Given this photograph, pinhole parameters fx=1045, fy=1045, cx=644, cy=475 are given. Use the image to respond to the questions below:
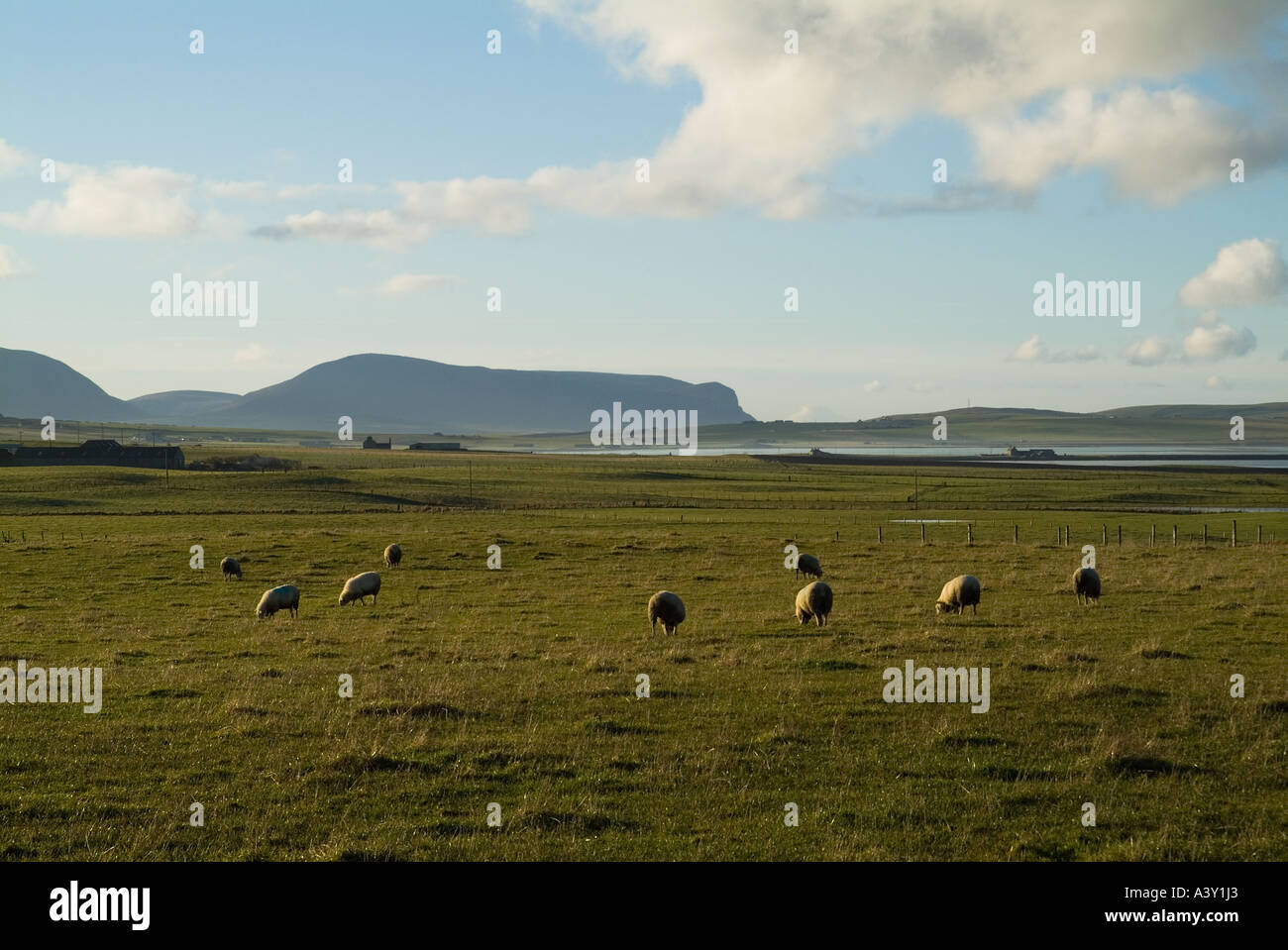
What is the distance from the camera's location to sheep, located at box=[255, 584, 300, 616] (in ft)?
97.6

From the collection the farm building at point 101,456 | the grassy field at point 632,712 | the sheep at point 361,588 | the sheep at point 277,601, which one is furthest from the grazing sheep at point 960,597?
the farm building at point 101,456

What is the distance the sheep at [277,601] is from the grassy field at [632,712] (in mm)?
455

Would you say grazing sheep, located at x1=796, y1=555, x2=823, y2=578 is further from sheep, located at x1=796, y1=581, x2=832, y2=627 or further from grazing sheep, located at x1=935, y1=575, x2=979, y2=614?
sheep, located at x1=796, y1=581, x2=832, y2=627

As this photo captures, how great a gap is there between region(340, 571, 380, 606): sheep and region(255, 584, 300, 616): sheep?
212 centimetres

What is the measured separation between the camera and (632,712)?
17.2 metres

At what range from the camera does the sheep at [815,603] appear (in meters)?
26.8

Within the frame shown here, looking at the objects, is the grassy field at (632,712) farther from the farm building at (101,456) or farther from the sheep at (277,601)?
the farm building at (101,456)

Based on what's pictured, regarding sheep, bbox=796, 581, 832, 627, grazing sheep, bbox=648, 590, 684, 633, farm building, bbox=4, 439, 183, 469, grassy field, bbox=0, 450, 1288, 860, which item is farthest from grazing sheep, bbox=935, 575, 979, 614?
farm building, bbox=4, 439, 183, 469
